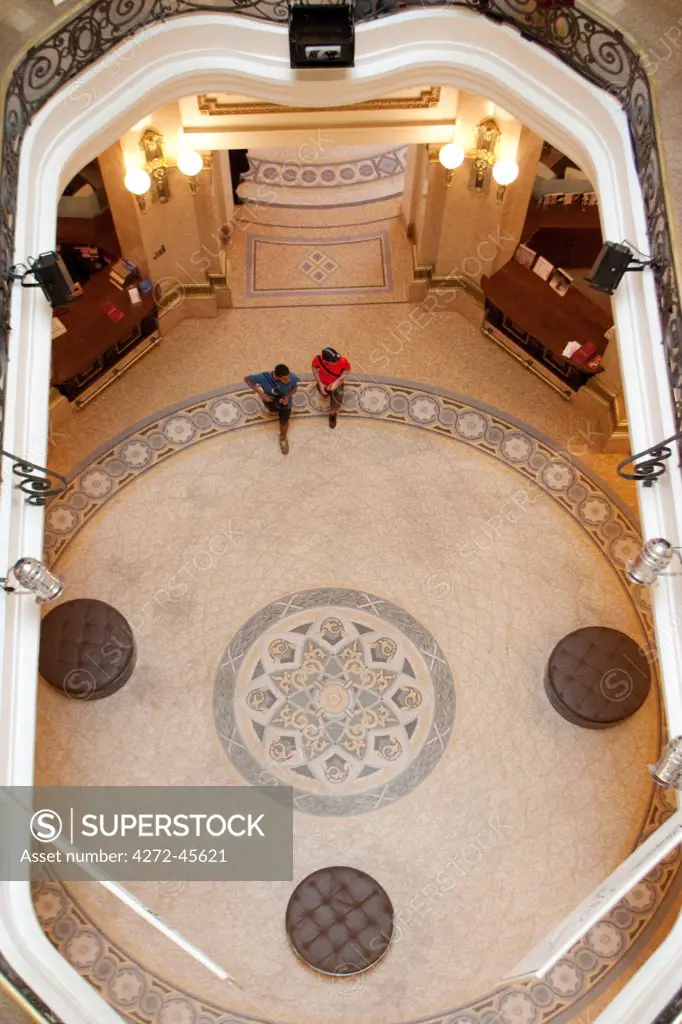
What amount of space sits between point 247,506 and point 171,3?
3.98 m

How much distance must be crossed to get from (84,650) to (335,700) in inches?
80.0

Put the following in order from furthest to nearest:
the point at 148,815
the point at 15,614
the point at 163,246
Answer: the point at 163,246 → the point at 148,815 → the point at 15,614

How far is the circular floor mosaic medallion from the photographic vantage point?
730 centimetres

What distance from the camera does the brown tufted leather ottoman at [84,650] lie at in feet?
23.6

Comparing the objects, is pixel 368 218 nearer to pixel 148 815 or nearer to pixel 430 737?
pixel 430 737

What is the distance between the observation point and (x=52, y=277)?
5.36m

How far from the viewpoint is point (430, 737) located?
24.4 feet

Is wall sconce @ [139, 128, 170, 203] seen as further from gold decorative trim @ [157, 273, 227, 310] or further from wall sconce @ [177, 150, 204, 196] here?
gold decorative trim @ [157, 273, 227, 310]

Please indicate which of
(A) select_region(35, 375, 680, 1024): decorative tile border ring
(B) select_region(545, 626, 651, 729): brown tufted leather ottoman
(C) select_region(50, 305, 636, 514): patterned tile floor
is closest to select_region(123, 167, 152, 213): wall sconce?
(C) select_region(50, 305, 636, 514): patterned tile floor

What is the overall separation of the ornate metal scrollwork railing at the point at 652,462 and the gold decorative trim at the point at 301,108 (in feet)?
14.3

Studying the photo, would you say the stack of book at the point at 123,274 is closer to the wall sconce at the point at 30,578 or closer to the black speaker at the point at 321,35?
the black speaker at the point at 321,35

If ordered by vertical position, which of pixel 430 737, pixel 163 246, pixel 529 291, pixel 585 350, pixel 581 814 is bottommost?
pixel 581 814

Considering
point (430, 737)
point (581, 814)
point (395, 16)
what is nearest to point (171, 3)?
point (395, 16)

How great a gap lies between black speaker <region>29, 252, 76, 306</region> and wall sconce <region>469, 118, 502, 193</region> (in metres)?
4.37
